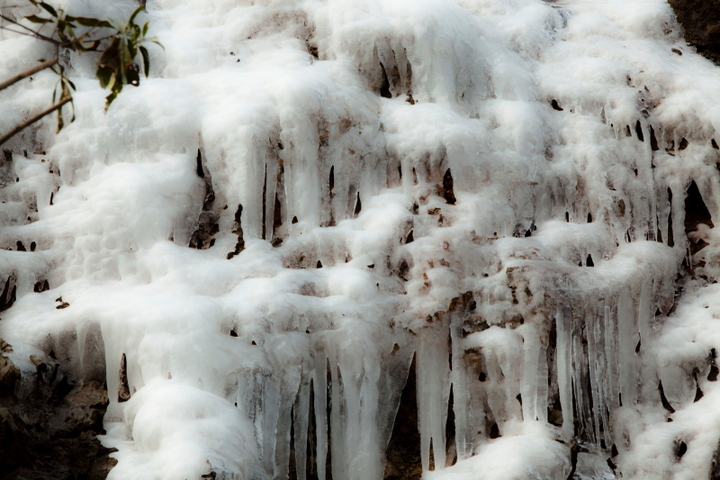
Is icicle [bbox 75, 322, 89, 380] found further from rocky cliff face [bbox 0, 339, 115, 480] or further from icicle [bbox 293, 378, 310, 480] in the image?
icicle [bbox 293, 378, 310, 480]

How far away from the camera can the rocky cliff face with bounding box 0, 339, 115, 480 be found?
390 centimetres

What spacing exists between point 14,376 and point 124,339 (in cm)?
58

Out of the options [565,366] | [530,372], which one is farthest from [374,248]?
[565,366]

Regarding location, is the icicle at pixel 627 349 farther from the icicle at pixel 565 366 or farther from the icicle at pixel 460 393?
the icicle at pixel 460 393

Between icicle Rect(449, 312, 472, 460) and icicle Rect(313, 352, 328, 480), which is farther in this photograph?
icicle Rect(449, 312, 472, 460)

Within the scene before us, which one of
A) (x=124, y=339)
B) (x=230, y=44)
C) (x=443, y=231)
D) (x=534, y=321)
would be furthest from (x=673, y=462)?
(x=230, y=44)

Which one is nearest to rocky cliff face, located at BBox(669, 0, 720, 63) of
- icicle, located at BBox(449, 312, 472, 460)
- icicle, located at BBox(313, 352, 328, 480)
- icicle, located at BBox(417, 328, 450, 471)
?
icicle, located at BBox(449, 312, 472, 460)

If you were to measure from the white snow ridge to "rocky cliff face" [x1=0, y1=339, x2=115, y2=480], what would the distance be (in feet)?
0.36

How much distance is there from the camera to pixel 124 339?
4.32 meters

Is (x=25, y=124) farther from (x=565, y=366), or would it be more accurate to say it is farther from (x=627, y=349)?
(x=627, y=349)

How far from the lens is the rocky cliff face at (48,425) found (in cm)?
390

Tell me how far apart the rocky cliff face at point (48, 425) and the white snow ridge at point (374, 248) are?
110 millimetres

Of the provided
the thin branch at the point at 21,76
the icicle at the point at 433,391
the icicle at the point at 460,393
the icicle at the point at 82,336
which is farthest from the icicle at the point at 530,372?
the thin branch at the point at 21,76

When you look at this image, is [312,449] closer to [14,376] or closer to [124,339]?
[124,339]
